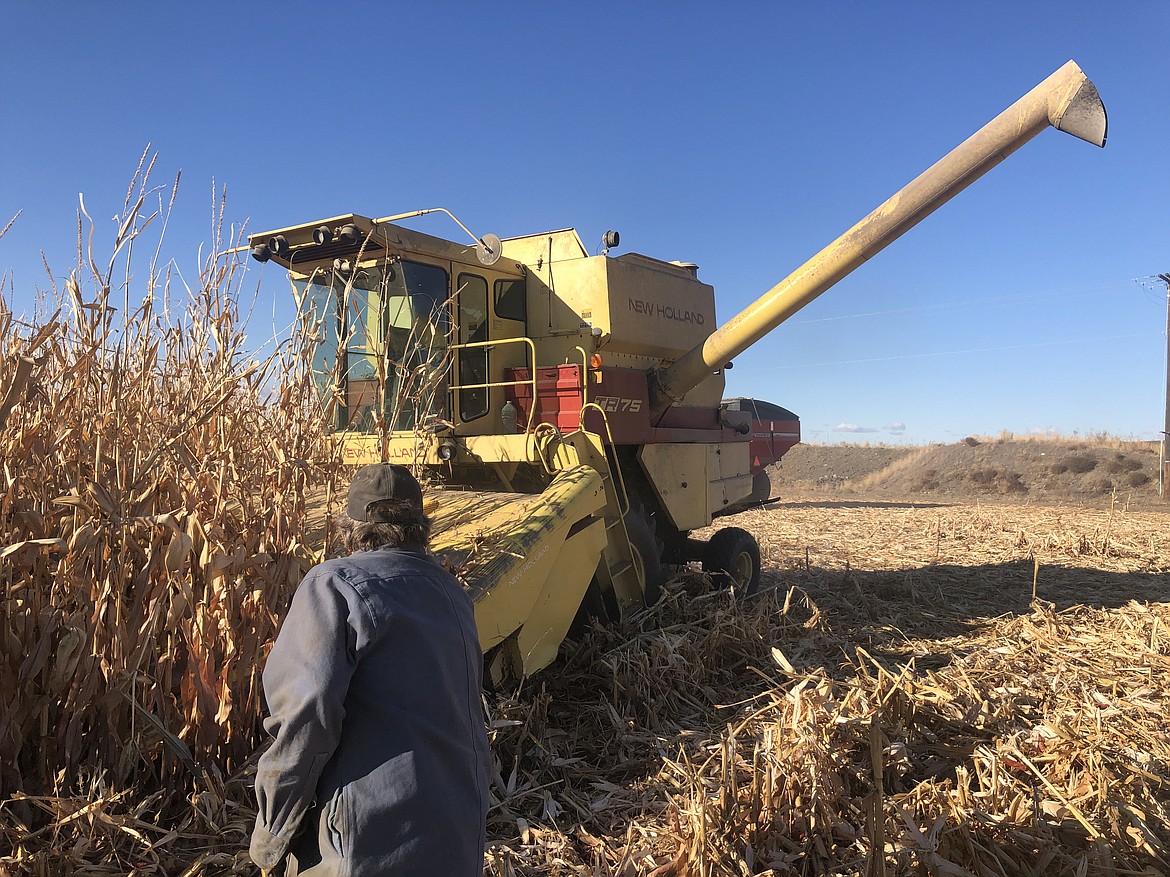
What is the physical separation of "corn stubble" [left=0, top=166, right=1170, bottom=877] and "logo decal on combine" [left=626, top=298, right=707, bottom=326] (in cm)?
366

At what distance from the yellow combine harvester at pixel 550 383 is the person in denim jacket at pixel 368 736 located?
5.62 feet

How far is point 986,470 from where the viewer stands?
91.7ft

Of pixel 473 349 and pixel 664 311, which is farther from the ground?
pixel 664 311

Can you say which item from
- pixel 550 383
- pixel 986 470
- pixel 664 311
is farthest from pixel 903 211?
pixel 986 470

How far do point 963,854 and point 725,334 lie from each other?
4.23 metres

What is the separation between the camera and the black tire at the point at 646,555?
570 cm

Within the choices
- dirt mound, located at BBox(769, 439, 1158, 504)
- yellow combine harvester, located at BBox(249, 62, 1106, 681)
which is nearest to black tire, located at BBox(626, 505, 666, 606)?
yellow combine harvester, located at BBox(249, 62, 1106, 681)

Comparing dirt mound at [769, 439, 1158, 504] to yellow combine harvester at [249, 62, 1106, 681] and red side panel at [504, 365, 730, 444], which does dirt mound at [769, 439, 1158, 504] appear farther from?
red side panel at [504, 365, 730, 444]

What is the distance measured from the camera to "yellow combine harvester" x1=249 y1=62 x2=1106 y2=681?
13.9 feet

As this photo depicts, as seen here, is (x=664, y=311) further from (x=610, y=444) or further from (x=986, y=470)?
(x=986, y=470)

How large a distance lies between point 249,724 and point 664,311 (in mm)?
5277

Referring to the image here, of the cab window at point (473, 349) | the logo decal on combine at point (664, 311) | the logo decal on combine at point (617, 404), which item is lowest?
the logo decal on combine at point (617, 404)

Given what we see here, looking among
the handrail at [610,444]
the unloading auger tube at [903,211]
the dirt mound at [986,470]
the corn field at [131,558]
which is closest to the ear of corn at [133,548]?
the corn field at [131,558]

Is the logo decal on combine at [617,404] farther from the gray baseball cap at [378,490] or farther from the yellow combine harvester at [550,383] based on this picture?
the gray baseball cap at [378,490]
